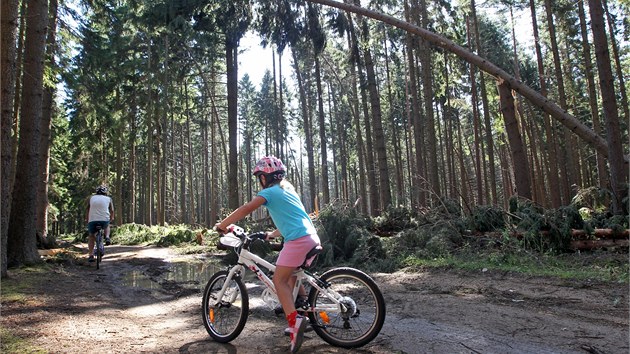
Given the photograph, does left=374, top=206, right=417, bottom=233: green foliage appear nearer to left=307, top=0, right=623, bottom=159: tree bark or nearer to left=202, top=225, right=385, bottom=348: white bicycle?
left=307, top=0, right=623, bottom=159: tree bark

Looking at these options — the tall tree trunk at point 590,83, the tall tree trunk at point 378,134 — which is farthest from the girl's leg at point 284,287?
the tall tree trunk at point 590,83

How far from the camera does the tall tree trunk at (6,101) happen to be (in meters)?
6.84

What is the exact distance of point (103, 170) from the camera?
3197 cm

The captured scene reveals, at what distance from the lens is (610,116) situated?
377 inches

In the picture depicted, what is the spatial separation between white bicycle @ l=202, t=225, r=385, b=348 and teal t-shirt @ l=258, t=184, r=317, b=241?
25cm

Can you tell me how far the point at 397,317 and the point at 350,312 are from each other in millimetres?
1459

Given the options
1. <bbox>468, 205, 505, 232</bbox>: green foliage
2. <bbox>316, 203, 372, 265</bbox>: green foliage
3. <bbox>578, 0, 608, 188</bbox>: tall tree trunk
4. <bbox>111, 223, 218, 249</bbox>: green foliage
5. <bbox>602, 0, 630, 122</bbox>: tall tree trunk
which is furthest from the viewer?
<bbox>602, 0, 630, 122</bbox>: tall tree trunk

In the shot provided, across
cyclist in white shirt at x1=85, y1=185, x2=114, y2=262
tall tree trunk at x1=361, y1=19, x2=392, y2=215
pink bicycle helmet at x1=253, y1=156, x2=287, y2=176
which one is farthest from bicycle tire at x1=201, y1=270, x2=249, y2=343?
tall tree trunk at x1=361, y1=19, x2=392, y2=215

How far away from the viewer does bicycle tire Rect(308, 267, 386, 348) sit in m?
3.85

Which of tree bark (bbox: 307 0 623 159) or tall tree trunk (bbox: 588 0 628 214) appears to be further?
tree bark (bbox: 307 0 623 159)

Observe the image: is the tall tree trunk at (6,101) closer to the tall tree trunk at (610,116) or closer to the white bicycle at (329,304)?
the white bicycle at (329,304)

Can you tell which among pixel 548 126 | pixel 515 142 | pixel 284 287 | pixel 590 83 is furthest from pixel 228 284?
pixel 548 126

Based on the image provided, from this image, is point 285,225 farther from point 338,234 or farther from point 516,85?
point 516,85

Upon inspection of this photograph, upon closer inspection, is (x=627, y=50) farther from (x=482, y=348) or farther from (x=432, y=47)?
(x=482, y=348)
